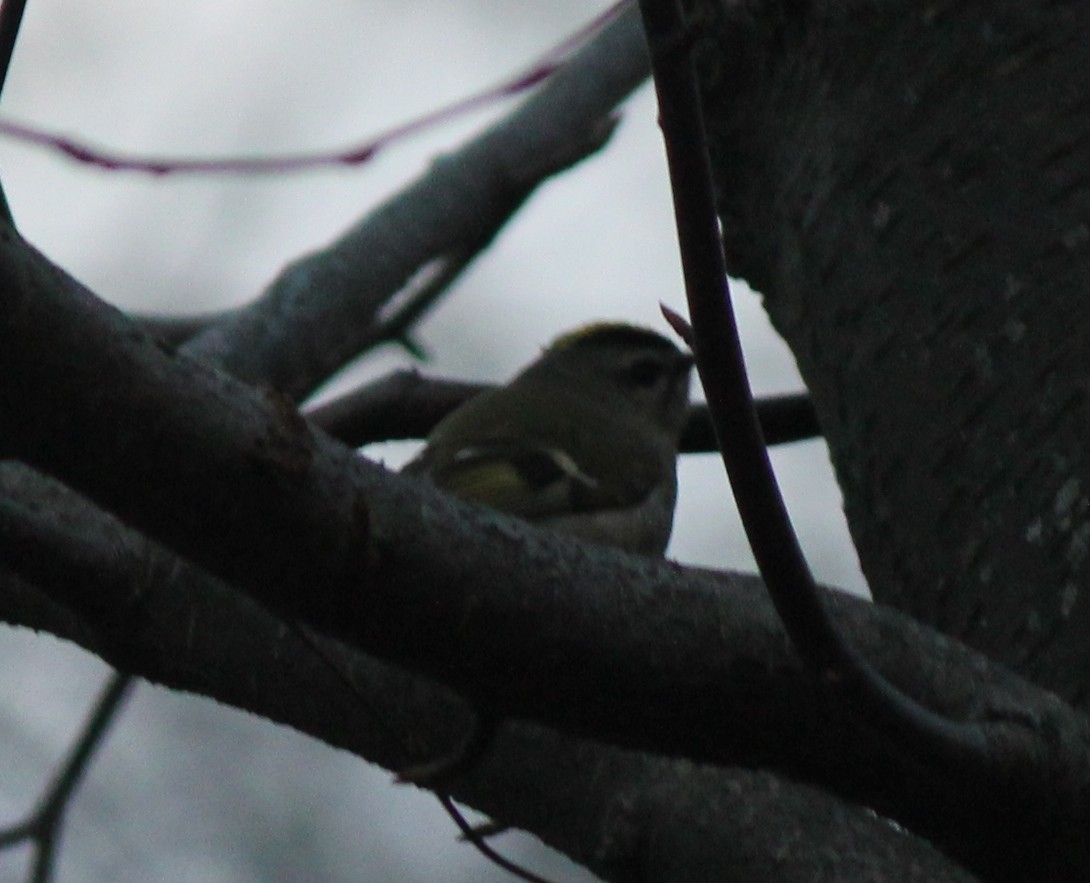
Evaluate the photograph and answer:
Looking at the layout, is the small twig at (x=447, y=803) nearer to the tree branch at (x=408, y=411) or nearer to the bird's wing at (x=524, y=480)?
the tree branch at (x=408, y=411)

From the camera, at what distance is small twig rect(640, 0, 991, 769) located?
876 mm

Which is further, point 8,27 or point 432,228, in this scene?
point 432,228

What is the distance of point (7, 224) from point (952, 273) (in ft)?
3.34

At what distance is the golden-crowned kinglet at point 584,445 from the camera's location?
2559 millimetres

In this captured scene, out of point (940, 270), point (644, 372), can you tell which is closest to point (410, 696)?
point (940, 270)

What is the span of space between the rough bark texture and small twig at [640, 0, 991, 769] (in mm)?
464

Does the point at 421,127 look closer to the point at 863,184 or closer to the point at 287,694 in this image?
the point at 863,184

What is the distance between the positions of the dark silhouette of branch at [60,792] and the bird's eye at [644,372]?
1.54 metres

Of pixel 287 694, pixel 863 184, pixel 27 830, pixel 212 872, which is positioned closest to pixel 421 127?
pixel 863 184

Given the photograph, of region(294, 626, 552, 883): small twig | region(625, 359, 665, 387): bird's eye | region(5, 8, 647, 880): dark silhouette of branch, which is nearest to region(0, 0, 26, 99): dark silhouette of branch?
region(294, 626, 552, 883): small twig

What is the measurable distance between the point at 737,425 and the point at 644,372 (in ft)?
9.09

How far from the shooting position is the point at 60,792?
2.43m

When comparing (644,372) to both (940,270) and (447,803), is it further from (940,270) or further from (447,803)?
(447,803)

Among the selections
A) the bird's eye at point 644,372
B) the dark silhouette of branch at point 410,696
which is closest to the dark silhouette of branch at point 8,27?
the dark silhouette of branch at point 410,696
